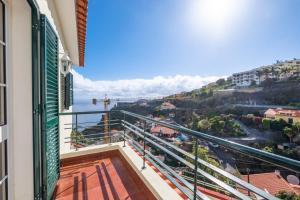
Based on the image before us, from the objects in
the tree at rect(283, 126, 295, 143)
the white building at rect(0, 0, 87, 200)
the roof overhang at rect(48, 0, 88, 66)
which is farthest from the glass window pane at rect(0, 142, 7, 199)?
the tree at rect(283, 126, 295, 143)

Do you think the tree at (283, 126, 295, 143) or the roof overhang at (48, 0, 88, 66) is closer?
the roof overhang at (48, 0, 88, 66)

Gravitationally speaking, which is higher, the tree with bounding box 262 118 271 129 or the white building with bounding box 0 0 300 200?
the white building with bounding box 0 0 300 200

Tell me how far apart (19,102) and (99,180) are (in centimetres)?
161

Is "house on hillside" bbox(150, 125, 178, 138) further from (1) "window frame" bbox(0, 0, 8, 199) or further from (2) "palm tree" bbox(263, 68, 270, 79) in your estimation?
(2) "palm tree" bbox(263, 68, 270, 79)

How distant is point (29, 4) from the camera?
159cm

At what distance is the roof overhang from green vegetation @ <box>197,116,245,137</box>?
11114 millimetres

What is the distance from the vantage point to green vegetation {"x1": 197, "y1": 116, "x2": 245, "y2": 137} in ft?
45.2

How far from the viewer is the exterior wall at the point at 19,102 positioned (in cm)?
146

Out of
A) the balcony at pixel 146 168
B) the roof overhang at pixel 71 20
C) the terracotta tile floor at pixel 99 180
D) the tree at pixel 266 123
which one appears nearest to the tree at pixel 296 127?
the tree at pixel 266 123

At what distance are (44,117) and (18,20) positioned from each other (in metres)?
0.91

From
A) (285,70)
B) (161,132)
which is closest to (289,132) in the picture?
(285,70)

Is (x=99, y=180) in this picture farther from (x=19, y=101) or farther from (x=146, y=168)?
(x=19, y=101)

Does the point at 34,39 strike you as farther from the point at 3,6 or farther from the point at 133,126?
the point at 133,126

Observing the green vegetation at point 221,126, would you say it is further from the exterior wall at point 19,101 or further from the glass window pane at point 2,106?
the glass window pane at point 2,106
